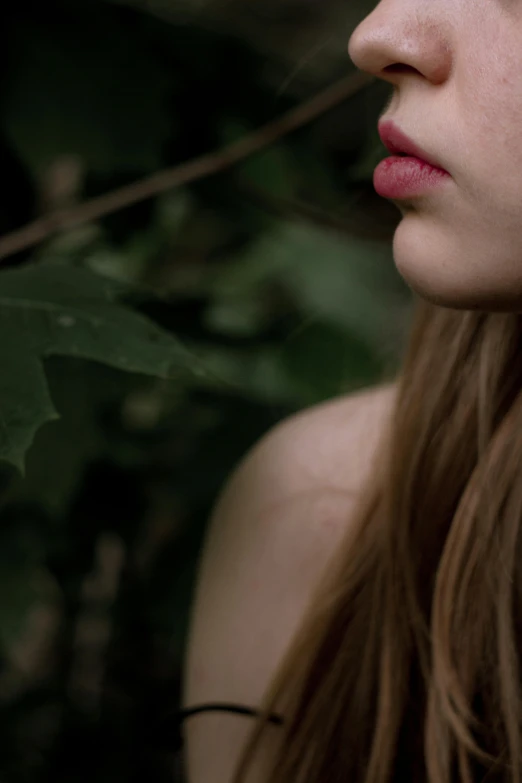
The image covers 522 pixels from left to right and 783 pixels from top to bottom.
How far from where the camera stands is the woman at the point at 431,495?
1.41ft

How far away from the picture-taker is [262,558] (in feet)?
2.23

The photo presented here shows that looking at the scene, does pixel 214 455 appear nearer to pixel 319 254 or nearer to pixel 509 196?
pixel 319 254

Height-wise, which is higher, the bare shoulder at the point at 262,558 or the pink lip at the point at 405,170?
the pink lip at the point at 405,170

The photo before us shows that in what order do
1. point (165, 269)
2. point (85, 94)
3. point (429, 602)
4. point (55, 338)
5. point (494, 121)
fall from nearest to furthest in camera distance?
1. point (494, 121)
2. point (55, 338)
3. point (429, 602)
4. point (85, 94)
5. point (165, 269)

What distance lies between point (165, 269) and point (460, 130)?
2.29 feet

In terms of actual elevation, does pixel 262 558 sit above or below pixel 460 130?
below

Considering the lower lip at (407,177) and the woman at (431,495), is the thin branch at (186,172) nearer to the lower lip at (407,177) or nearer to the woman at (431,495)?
the woman at (431,495)

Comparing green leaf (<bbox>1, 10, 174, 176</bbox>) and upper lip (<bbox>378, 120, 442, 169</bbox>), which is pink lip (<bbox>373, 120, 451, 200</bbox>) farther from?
green leaf (<bbox>1, 10, 174, 176</bbox>)

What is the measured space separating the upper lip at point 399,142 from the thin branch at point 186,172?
42 cm

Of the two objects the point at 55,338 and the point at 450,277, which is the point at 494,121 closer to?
the point at 450,277

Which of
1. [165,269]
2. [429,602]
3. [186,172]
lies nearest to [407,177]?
[429,602]

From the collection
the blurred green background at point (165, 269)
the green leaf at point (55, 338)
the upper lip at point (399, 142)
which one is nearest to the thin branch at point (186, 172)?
the blurred green background at point (165, 269)

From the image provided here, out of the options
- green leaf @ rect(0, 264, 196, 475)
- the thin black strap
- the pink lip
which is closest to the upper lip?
the pink lip

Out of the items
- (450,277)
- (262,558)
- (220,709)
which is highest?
(450,277)
